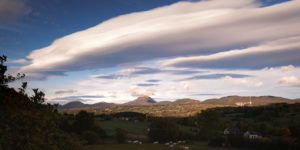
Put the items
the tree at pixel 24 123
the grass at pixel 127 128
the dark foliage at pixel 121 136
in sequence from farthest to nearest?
1. the grass at pixel 127 128
2. the dark foliage at pixel 121 136
3. the tree at pixel 24 123

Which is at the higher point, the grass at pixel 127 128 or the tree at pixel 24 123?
the tree at pixel 24 123

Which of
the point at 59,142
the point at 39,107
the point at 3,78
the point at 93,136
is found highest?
the point at 3,78

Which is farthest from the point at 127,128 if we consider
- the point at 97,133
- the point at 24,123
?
the point at 24,123

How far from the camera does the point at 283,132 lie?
75.0m

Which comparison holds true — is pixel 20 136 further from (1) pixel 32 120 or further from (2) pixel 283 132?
(2) pixel 283 132

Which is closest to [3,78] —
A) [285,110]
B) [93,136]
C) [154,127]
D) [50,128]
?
[50,128]

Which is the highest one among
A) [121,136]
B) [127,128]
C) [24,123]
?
[24,123]

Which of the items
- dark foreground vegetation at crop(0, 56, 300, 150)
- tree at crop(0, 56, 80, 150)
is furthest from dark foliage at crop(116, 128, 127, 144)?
tree at crop(0, 56, 80, 150)

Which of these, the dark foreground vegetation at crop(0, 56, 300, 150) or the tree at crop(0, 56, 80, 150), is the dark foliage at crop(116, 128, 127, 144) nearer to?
the dark foreground vegetation at crop(0, 56, 300, 150)

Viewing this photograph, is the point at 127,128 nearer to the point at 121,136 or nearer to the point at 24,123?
the point at 121,136

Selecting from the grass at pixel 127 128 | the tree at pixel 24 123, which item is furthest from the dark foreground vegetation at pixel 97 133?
the grass at pixel 127 128

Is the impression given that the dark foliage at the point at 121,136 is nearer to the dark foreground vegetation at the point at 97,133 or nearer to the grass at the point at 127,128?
the dark foreground vegetation at the point at 97,133

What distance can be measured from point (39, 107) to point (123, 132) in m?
55.6

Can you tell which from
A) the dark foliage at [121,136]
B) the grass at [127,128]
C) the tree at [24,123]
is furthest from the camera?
the grass at [127,128]
